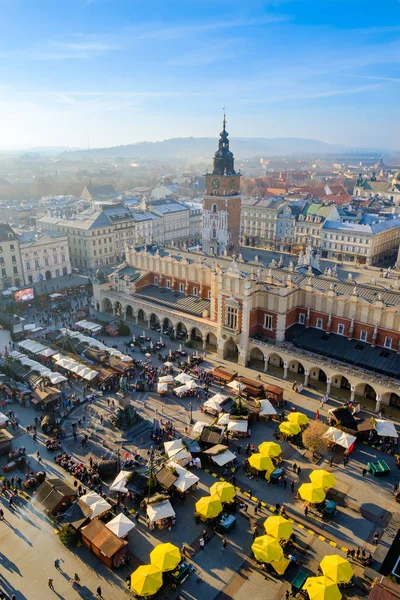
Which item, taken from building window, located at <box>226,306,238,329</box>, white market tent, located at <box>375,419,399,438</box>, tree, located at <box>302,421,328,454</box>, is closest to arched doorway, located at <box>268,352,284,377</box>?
building window, located at <box>226,306,238,329</box>

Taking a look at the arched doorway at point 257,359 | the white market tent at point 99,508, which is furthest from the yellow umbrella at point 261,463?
the arched doorway at point 257,359

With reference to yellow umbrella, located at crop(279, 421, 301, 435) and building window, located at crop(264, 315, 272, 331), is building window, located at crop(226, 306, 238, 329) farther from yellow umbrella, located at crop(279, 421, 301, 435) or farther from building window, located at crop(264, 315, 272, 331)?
yellow umbrella, located at crop(279, 421, 301, 435)

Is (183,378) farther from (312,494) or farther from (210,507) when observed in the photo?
(312,494)

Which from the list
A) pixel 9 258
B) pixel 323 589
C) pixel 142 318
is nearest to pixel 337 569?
pixel 323 589

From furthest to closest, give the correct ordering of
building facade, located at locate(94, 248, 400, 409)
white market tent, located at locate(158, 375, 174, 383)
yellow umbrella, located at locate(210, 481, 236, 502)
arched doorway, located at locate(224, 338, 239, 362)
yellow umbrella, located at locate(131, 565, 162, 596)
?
1. arched doorway, located at locate(224, 338, 239, 362)
2. white market tent, located at locate(158, 375, 174, 383)
3. building facade, located at locate(94, 248, 400, 409)
4. yellow umbrella, located at locate(210, 481, 236, 502)
5. yellow umbrella, located at locate(131, 565, 162, 596)

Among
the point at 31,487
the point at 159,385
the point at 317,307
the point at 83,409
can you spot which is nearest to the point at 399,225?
the point at 317,307

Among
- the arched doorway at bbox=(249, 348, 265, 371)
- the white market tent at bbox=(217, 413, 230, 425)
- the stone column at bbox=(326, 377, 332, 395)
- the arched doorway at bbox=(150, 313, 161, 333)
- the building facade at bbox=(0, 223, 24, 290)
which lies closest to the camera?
the white market tent at bbox=(217, 413, 230, 425)
